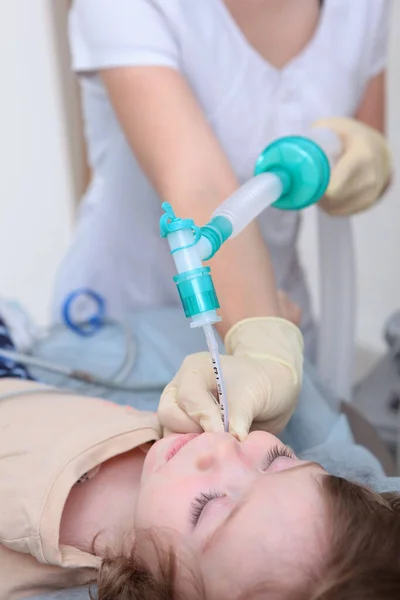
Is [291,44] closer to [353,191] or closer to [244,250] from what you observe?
[353,191]

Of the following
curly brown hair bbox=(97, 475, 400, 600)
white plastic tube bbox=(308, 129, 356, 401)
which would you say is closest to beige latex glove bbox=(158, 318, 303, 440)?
curly brown hair bbox=(97, 475, 400, 600)

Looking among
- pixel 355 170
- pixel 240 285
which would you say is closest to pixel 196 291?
pixel 240 285

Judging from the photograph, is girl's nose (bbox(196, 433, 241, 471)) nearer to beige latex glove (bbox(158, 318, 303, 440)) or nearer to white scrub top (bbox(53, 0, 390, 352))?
beige latex glove (bbox(158, 318, 303, 440))

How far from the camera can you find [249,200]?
0.80m

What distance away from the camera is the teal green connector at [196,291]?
685mm

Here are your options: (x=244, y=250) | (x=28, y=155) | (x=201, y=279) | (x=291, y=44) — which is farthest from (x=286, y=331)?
(x=28, y=155)

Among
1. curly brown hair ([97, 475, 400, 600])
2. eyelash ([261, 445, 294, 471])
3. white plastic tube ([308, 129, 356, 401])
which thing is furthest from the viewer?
white plastic tube ([308, 129, 356, 401])

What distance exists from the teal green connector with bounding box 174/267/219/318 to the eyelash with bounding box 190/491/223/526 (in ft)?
0.67

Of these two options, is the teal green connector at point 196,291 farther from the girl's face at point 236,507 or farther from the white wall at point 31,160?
the white wall at point 31,160

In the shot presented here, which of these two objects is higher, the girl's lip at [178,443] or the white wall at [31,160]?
the white wall at [31,160]

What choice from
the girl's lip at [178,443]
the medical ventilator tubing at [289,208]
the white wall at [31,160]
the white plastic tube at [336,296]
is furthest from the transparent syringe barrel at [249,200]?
the white wall at [31,160]

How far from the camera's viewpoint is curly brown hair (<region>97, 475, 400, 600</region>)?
66cm

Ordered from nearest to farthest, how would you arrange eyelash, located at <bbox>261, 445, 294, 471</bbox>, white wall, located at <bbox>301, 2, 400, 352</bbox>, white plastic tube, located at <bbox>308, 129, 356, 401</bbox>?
eyelash, located at <bbox>261, 445, 294, 471</bbox>, white plastic tube, located at <bbox>308, 129, 356, 401</bbox>, white wall, located at <bbox>301, 2, 400, 352</bbox>

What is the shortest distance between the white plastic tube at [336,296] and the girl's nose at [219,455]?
21.4 inches
